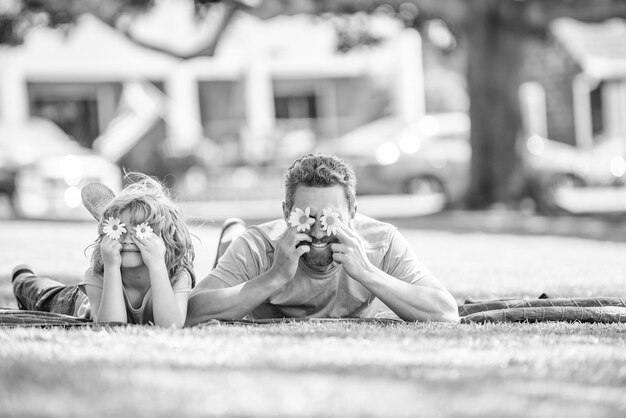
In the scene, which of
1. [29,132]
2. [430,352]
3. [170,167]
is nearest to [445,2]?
[170,167]

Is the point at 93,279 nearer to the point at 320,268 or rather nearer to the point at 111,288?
the point at 111,288

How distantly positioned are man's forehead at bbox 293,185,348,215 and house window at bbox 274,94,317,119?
33.0 m

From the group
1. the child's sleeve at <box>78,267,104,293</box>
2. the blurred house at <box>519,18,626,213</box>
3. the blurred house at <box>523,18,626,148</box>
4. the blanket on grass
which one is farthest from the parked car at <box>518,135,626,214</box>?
the child's sleeve at <box>78,267,104,293</box>

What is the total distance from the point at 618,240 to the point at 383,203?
984cm

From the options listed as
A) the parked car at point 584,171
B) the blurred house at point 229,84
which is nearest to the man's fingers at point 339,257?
the parked car at point 584,171

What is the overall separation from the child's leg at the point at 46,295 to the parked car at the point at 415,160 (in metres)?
16.6

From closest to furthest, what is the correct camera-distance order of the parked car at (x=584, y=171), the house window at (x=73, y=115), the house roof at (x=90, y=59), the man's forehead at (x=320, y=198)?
the man's forehead at (x=320, y=198)
the parked car at (x=584, y=171)
the house roof at (x=90, y=59)
the house window at (x=73, y=115)

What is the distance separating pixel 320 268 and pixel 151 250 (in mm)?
790

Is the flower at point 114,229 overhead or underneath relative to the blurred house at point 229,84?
underneath

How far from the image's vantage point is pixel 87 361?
4.26 meters

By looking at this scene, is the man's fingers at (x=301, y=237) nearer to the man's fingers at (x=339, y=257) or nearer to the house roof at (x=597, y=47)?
the man's fingers at (x=339, y=257)

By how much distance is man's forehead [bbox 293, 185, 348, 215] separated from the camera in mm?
5363

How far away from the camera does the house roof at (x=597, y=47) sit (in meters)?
29.6

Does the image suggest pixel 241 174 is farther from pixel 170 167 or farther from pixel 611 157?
pixel 611 157
